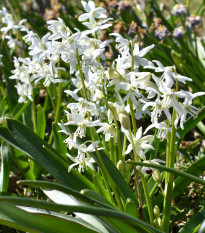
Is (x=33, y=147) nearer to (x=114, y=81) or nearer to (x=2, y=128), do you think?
(x=2, y=128)

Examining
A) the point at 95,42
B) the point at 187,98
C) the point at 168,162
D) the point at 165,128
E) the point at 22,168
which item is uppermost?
the point at 95,42

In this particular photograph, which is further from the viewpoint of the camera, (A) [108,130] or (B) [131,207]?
(A) [108,130]

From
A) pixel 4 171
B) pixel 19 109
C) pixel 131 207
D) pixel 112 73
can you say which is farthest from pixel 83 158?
pixel 19 109

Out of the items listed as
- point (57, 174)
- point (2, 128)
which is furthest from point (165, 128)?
point (2, 128)

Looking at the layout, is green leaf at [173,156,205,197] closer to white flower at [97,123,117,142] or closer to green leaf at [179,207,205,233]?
green leaf at [179,207,205,233]

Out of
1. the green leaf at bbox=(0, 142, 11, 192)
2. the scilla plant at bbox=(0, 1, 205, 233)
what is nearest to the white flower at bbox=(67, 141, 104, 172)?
the scilla plant at bbox=(0, 1, 205, 233)

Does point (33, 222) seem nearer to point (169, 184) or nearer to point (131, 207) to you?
point (131, 207)
